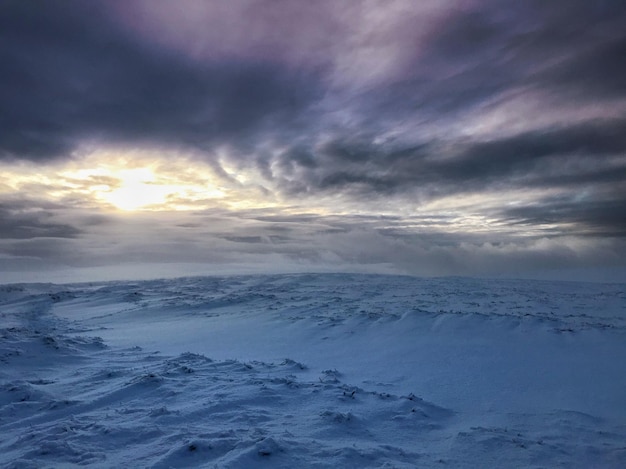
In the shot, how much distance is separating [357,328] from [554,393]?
23.8 ft

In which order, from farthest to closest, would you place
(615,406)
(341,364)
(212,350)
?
(212,350) → (341,364) → (615,406)

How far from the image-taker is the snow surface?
5.56 metres

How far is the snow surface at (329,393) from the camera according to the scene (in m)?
5.56

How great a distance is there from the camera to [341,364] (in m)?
10.8

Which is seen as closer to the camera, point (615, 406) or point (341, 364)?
point (615, 406)

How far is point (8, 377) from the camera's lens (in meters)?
9.27

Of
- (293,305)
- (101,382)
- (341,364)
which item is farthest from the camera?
(293,305)

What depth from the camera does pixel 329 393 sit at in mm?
7961

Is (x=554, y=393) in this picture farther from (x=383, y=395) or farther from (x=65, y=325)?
(x=65, y=325)

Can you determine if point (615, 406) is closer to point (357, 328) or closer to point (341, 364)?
point (341, 364)

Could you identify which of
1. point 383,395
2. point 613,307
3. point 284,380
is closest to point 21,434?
point 284,380

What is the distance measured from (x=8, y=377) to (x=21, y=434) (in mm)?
4203

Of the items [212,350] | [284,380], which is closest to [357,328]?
[212,350]

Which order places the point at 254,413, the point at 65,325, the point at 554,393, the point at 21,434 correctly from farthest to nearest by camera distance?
the point at 65,325 < the point at 554,393 < the point at 254,413 < the point at 21,434
